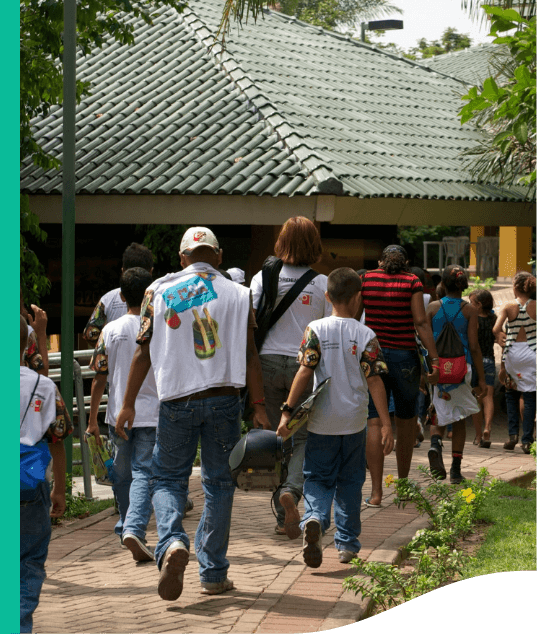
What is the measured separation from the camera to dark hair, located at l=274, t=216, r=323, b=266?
5.77m

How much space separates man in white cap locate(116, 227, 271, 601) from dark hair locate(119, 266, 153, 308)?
90 cm

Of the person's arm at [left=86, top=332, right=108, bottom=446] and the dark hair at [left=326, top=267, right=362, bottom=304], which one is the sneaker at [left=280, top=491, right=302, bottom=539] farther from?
the person's arm at [left=86, top=332, right=108, bottom=446]

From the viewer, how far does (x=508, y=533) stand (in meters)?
6.02

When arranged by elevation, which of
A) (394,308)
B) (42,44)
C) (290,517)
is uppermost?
(42,44)

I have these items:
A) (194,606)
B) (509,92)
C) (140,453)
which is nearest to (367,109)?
(509,92)

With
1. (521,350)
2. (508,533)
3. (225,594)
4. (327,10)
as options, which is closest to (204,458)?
(225,594)

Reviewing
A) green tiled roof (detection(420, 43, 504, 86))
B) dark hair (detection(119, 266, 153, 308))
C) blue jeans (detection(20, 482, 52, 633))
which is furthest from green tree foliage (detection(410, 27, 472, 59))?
green tiled roof (detection(420, 43, 504, 86))

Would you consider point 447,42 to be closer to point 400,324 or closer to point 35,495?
point 400,324

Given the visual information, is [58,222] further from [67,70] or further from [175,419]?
[175,419]

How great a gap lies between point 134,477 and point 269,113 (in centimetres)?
659

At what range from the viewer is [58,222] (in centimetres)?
1091

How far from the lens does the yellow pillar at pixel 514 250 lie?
32.0 ft

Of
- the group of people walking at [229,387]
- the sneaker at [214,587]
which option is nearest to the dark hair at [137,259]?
the group of people walking at [229,387]

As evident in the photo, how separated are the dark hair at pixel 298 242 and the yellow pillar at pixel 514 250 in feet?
12.2
